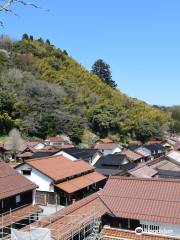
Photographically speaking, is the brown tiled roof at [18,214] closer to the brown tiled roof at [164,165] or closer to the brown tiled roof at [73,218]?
the brown tiled roof at [73,218]

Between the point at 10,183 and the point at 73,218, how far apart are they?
581cm

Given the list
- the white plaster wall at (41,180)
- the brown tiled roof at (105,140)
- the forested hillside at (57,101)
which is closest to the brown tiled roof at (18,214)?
the white plaster wall at (41,180)

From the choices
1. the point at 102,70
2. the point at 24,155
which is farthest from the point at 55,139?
the point at 102,70

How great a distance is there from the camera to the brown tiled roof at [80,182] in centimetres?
2641

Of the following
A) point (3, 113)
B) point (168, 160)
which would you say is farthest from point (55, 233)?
point (3, 113)

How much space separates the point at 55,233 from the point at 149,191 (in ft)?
21.2

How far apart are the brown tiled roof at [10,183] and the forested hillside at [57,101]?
1069 inches

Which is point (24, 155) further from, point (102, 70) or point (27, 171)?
point (102, 70)

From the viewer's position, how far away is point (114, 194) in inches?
768

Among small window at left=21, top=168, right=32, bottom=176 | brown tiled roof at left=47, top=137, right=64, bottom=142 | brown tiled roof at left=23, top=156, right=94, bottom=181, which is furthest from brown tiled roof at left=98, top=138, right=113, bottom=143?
small window at left=21, top=168, right=32, bottom=176

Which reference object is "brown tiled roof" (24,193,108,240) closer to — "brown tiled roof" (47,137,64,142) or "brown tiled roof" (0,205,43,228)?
"brown tiled roof" (0,205,43,228)

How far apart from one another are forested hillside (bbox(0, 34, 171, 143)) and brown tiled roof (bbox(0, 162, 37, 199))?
2715 centimetres

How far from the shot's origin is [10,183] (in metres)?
21.2

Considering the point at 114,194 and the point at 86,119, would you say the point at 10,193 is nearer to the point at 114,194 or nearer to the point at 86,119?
the point at 114,194
